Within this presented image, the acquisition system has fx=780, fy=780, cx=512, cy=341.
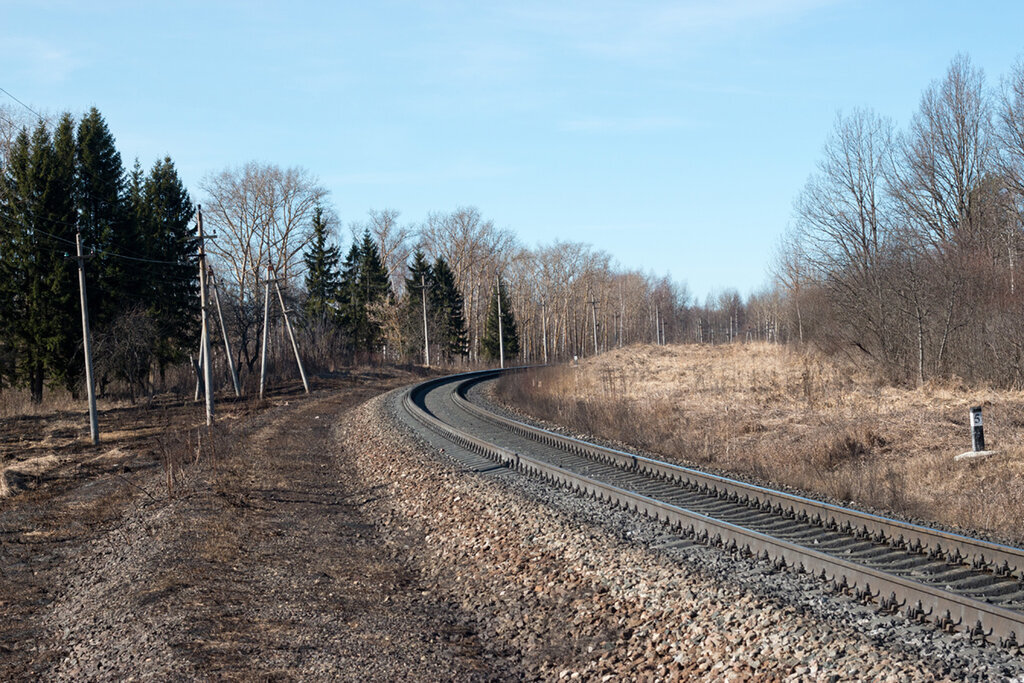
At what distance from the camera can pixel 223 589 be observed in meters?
8.23

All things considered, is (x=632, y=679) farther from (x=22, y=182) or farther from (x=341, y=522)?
(x=22, y=182)

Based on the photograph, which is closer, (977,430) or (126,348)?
(977,430)

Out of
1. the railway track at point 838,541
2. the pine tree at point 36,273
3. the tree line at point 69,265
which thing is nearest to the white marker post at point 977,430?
the railway track at point 838,541

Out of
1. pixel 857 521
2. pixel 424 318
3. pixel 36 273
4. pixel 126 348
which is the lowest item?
pixel 857 521

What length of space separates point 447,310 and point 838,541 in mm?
61605

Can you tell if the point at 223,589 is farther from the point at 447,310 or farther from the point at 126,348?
the point at 447,310

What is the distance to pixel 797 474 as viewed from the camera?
12.1 metres

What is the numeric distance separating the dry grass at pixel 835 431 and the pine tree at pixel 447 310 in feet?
132

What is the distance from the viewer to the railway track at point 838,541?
5.68 meters

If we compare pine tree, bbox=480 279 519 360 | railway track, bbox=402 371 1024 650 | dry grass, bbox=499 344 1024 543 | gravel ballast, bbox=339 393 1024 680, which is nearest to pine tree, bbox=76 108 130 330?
dry grass, bbox=499 344 1024 543

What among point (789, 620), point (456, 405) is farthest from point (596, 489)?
point (456, 405)

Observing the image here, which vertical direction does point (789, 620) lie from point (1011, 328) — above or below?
below

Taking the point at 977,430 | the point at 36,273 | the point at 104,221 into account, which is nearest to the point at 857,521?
the point at 977,430

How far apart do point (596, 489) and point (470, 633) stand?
13.6 ft
